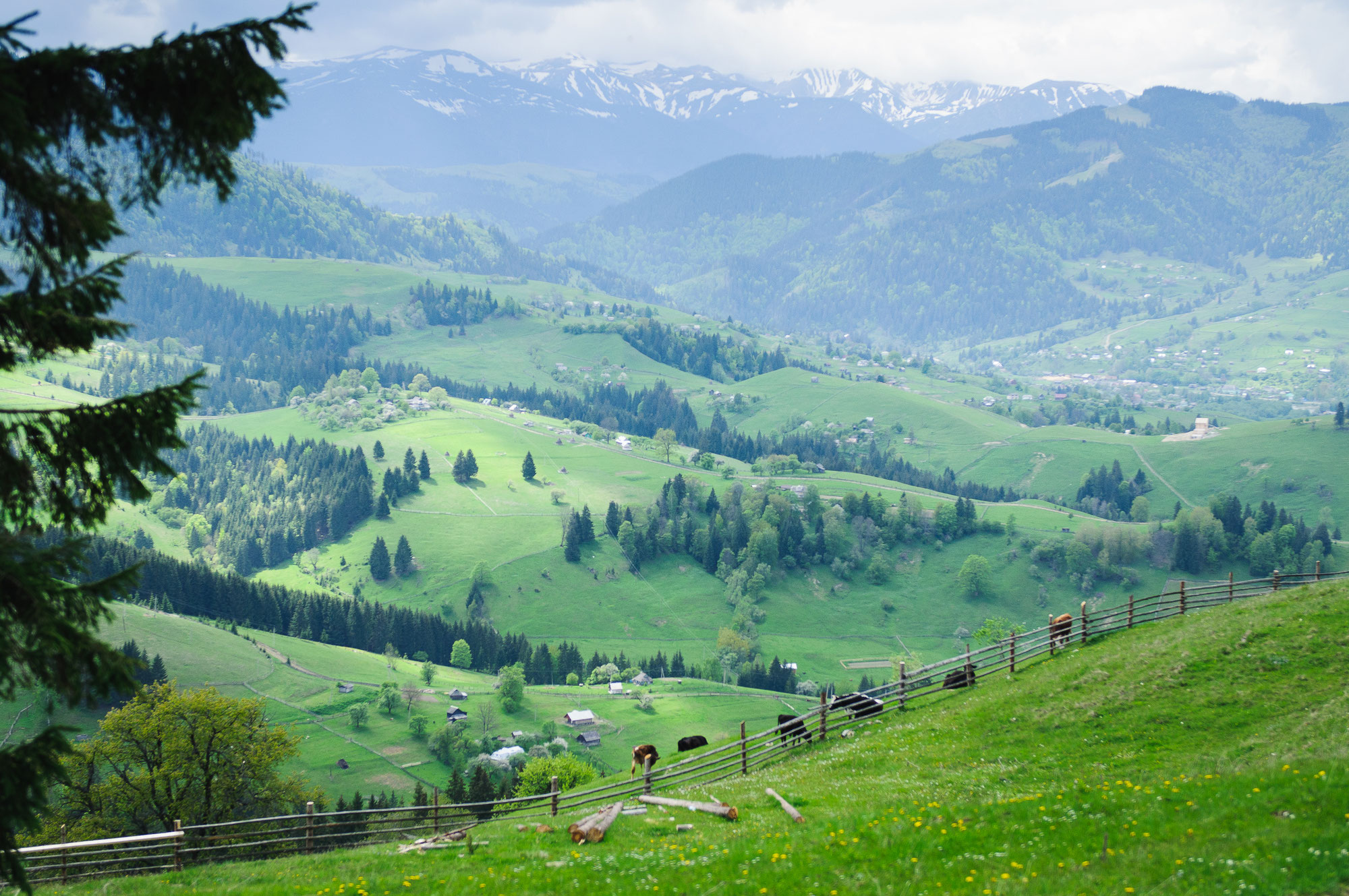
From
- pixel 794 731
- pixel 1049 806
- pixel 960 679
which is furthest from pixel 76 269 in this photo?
pixel 960 679

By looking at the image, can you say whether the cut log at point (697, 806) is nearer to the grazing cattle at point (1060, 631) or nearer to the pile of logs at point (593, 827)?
the pile of logs at point (593, 827)

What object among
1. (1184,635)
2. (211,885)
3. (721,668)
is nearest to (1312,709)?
(1184,635)

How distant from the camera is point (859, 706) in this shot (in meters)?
44.1

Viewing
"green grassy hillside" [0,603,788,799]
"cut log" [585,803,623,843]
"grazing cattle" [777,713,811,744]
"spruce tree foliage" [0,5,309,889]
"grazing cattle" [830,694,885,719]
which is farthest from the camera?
Result: "green grassy hillside" [0,603,788,799]

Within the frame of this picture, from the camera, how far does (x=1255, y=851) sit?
55.1 feet

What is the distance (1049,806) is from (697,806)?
38.8 ft

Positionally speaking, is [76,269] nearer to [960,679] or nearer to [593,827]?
[593,827]

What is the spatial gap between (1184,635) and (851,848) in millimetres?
25397

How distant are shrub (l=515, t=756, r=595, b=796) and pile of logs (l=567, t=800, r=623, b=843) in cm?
6395

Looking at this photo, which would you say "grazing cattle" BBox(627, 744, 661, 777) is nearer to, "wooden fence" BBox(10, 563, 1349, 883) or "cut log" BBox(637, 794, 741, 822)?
"wooden fence" BBox(10, 563, 1349, 883)

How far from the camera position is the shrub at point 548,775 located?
9056cm

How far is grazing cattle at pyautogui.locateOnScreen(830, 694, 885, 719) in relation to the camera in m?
43.2

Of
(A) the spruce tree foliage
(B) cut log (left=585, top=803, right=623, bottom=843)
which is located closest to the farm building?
(B) cut log (left=585, top=803, right=623, bottom=843)

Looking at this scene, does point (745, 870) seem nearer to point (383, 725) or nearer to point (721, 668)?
point (383, 725)
